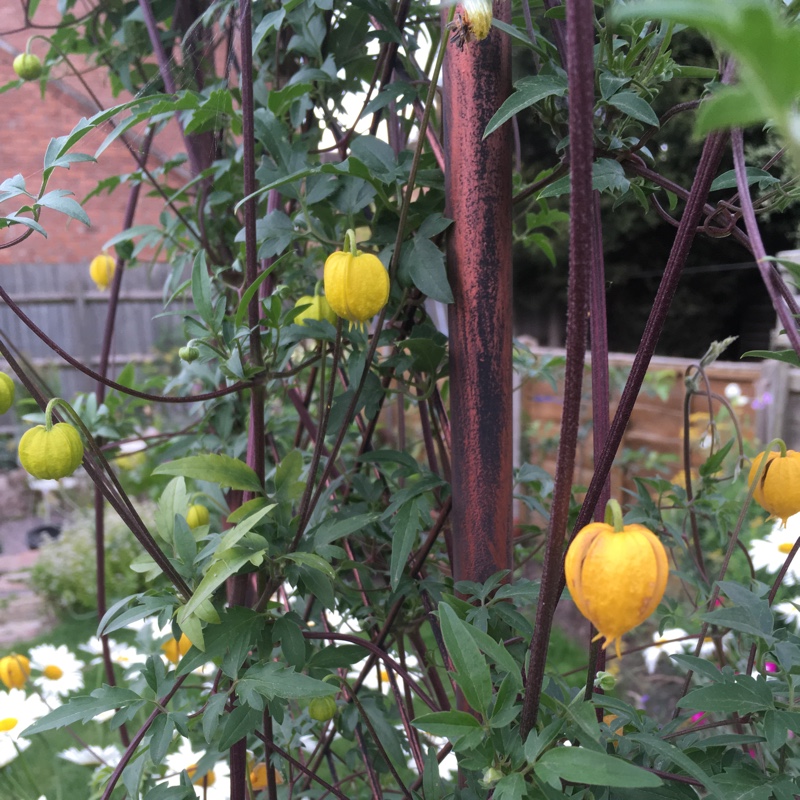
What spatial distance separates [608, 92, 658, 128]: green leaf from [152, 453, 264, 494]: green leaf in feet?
1.09

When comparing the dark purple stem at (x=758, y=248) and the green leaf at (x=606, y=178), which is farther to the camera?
the green leaf at (x=606, y=178)

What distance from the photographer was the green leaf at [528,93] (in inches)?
13.8

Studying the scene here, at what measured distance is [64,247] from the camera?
15.9 ft

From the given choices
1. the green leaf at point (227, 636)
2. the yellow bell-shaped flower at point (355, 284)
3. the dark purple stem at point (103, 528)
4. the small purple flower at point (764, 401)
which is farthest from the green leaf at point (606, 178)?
the small purple flower at point (764, 401)

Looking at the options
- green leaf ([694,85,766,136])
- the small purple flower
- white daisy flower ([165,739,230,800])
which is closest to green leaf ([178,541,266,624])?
A: green leaf ([694,85,766,136])

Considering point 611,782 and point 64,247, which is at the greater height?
point 64,247

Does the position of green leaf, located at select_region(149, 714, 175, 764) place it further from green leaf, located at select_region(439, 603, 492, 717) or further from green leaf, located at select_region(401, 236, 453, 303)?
green leaf, located at select_region(401, 236, 453, 303)

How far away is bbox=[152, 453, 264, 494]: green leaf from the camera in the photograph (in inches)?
17.7

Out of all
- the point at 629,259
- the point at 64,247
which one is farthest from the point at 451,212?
the point at 629,259

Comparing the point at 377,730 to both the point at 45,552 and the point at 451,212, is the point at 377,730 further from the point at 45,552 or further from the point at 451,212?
the point at 45,552

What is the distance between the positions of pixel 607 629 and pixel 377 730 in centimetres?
36

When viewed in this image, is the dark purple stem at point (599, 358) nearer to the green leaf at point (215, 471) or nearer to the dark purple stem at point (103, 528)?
the green leaf at point (215, 471)

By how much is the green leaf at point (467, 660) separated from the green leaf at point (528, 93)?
0.25 metres

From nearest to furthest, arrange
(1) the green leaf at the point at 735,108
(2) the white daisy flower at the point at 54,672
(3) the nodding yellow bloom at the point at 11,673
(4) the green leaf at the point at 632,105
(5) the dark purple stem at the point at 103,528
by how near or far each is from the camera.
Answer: (1) the green leaf at the point at 735,108 → (4) the green leaf at the point at 632,105 → (5) the dark purple stem at the point at 103,528 → (3) the nodding yellow bloom at the point at 11,673 → (2) the white daisy flower at the point at 54,672
